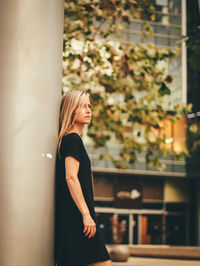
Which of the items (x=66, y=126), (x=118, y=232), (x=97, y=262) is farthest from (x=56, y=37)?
(x=118, y=232)

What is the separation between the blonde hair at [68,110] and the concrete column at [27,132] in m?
0.15

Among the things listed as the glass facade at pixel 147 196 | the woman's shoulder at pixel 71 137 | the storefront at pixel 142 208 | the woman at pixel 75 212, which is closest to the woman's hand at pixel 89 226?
the woman at pixel 75 212

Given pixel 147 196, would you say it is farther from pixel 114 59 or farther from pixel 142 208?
pixel 114 59

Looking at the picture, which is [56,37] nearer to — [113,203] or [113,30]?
[113,30]

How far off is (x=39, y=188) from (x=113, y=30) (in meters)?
6.97

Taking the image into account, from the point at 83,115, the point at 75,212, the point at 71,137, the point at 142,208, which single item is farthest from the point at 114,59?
the point at 142,208

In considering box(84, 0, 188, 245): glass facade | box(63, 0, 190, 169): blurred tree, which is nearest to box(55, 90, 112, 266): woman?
box(63, 0, 190, 169): blurred tree

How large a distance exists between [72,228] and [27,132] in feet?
2.57

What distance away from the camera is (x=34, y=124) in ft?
9.91

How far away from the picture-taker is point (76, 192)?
3.10 m

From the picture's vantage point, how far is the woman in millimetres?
3125

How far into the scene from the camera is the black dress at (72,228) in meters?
3.17

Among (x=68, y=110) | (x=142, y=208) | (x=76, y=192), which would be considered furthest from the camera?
(x=142, y=208)

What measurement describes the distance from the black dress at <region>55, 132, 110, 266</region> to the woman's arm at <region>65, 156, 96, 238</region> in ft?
0.20
